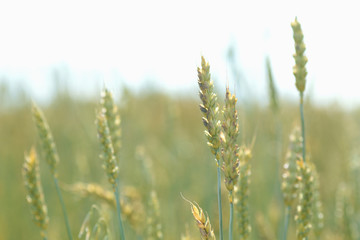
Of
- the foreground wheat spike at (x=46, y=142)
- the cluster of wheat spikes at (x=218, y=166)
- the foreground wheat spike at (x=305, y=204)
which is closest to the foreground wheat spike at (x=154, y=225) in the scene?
the cluster of wheat spikes at (x=218, y=166)

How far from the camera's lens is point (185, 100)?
9891mm

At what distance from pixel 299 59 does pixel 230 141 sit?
410mm

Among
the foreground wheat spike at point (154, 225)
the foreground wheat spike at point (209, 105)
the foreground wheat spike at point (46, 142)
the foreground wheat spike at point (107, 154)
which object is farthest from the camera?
the foreground wheat spike at point (154, 225)

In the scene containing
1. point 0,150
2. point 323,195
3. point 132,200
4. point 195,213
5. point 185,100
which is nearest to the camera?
point 195,213

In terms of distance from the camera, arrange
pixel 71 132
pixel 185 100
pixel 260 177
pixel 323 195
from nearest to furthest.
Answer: pixel 260 177
pixel 323 195
pixel 71 132
pixel 185 100

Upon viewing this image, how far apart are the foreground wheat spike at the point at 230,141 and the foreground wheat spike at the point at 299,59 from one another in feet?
1.16

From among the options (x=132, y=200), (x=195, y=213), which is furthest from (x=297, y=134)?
(x=132, y=200)

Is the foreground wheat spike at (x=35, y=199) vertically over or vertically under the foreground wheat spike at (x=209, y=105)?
under

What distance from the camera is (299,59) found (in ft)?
3.76

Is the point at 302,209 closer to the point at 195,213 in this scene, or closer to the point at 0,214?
the point at 195,213

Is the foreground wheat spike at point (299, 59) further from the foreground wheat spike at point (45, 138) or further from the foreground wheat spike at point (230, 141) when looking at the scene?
the foreground wheat spike at point (45, 138)

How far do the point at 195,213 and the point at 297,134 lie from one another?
66 centimetres

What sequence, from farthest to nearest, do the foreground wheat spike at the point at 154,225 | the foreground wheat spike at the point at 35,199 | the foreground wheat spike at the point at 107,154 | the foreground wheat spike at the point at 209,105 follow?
the foreground wheat spike at the point at 154,225 → the foreground wheat spike at the point at 35,199 → the foreground wheat spike at the point at 107,154 → the foreground wheat spike at the point at 209,105

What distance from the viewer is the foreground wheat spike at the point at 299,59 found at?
1132 mm
